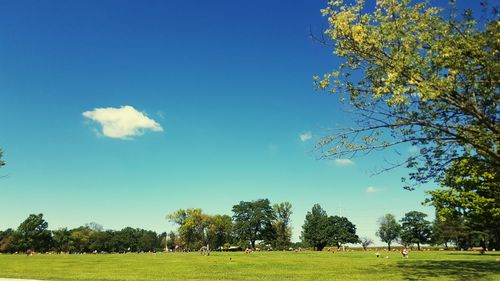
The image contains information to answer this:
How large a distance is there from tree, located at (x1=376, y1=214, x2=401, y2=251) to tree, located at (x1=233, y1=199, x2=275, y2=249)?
48524mm

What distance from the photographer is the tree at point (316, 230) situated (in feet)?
449

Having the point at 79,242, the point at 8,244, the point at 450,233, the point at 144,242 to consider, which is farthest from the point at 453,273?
the point at 144,242

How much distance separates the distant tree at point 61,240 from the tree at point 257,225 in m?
65.6

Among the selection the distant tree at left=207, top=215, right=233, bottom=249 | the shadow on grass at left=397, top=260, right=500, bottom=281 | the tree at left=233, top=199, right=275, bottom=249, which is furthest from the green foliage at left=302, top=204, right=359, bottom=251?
the shadow on grass at left=397, top=260, right=500, bottom=281

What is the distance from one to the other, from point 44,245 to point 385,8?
16187 cm

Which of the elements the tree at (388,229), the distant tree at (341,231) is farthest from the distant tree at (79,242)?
the tree at (388,229)

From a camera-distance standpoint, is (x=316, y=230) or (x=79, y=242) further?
(x=79, y=242)

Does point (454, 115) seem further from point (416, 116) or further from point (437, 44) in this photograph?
point (437, 44)

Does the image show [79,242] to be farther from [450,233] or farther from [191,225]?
[450,233]

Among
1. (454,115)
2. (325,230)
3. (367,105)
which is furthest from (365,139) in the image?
(325,230)

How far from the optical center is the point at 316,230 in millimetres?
138750

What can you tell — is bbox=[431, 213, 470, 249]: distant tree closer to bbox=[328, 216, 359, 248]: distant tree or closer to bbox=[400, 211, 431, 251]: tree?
bbox=[400, 211, 431, 251]: tree

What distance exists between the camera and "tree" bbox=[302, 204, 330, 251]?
5384 inches

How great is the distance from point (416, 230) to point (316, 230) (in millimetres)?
37742
